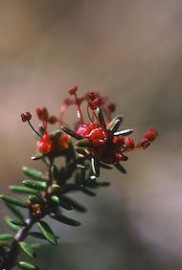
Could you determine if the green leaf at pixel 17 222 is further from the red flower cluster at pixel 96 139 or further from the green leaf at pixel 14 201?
the red flower cluster at pixel 96 139

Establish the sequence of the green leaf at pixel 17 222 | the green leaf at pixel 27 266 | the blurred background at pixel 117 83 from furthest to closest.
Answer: the blurred background at pixel 117 83, the green leaf at pixel 17 222, the green leaf at pixel 27 266

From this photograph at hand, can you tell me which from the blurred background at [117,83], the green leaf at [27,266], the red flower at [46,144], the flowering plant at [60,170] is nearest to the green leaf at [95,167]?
the flowering plant at [60,170]

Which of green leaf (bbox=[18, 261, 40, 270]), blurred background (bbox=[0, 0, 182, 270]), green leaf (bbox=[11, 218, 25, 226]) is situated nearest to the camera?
green leaf (bbox=[18, 261, 40, 270])

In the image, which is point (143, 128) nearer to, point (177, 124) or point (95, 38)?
point (177, 124)

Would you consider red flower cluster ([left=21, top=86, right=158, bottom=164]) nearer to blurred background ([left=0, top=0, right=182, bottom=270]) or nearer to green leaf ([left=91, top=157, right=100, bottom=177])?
green leaf ([left=91, top=157, right=100, bottom=177])

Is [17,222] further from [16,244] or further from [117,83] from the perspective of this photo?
[117,83]

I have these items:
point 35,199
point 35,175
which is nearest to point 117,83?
point 35,175

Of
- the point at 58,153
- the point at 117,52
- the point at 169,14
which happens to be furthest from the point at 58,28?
the point at 58,153

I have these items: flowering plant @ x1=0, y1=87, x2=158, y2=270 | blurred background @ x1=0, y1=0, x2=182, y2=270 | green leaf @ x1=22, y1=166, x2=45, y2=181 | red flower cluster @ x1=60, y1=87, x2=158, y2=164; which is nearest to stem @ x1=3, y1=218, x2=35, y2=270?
flowering plant @ x1=0, y1=87, x2=158, y2=270
